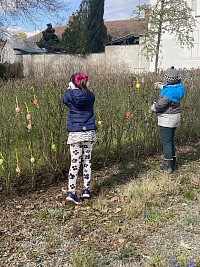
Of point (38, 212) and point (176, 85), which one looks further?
point (176, 85)

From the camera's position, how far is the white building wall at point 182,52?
23.1 meters

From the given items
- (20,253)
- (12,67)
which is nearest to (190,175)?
(20,253)

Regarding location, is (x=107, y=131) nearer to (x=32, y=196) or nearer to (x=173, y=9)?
(x=32, y=196)

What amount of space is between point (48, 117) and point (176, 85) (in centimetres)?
188

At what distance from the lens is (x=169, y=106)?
5129 mm

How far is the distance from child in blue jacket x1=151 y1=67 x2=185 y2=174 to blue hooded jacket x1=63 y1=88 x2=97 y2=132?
55.9 inches

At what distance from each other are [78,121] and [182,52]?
21.8 m

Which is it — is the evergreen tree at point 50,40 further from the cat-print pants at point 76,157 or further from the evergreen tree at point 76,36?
the cat-print pants at point 76,157

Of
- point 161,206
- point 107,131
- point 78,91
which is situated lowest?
point 161,206

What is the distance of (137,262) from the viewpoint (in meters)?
2.94

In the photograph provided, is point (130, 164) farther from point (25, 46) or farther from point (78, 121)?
point (25, 46)

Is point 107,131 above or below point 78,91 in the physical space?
below

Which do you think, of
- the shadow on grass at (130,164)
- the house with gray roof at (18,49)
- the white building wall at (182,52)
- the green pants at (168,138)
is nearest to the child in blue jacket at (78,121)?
the shadow on grass at (130,164)

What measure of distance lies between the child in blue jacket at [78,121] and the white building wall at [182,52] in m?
19.6
